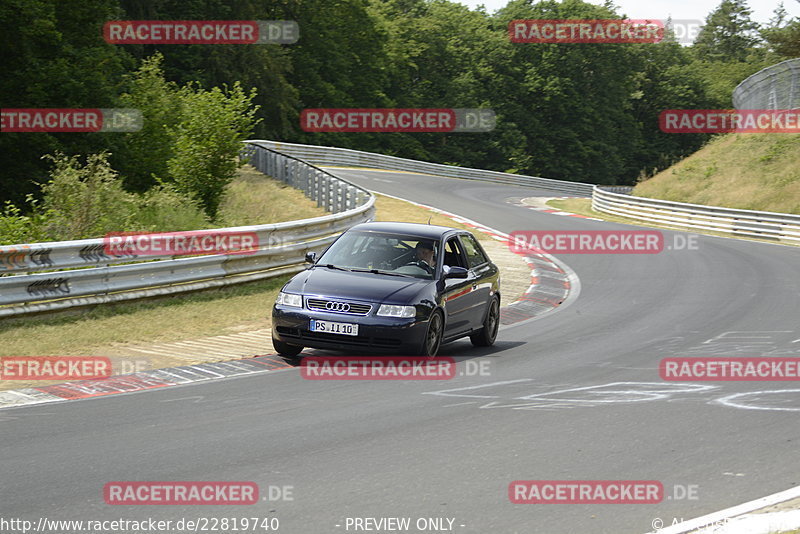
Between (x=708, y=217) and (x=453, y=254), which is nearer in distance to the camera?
(x=453, y=254)

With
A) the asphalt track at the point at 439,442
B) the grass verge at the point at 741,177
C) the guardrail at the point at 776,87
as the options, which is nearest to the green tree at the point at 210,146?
the asphalt track at the point at 439,442

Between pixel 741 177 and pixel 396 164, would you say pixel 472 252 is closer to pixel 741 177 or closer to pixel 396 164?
pixel 741 177

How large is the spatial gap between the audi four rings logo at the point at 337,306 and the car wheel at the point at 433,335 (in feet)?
3.11

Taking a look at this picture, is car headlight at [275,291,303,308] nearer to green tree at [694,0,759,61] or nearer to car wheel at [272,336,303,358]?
car wheel at [272,336,303,358]

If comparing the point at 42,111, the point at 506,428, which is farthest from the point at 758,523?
the point at 42,111

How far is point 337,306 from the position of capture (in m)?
10.5

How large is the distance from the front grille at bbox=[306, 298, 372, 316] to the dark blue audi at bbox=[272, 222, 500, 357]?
11mm

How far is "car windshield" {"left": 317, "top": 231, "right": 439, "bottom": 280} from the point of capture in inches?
457

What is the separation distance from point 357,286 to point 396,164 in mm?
52644

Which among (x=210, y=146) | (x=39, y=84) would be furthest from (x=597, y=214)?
(x=39, y=84)

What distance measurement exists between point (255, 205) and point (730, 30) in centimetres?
15450

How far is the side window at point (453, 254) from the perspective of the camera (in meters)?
12.2

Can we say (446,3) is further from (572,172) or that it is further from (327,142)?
→ (327,142)

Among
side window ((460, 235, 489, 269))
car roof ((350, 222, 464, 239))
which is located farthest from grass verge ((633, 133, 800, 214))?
car roof ((350, 222, 464, 239))
